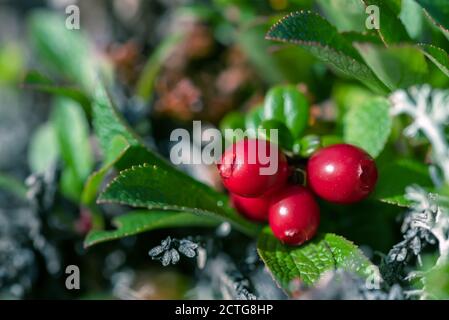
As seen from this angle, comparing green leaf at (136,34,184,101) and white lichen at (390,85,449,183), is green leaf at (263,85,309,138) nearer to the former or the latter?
white lichen at (390,85,449,183)

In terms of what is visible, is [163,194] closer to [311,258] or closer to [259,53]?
[311,258]

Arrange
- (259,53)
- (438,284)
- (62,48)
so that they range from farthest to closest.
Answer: (62,48) < (259,53) < (438,284)

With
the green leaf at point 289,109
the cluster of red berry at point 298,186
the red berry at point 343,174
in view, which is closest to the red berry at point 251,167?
the cluster of red berry at point 298,186

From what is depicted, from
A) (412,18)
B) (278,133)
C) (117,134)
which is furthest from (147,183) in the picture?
(412,18)

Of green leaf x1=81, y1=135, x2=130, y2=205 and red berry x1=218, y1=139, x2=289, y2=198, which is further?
green leaf x1=81, y1=135, x2=130, y2=205

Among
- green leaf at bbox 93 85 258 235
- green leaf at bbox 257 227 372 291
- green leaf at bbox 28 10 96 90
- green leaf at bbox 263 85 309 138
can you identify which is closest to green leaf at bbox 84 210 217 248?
green leaf at bbox 93 85 258 235
